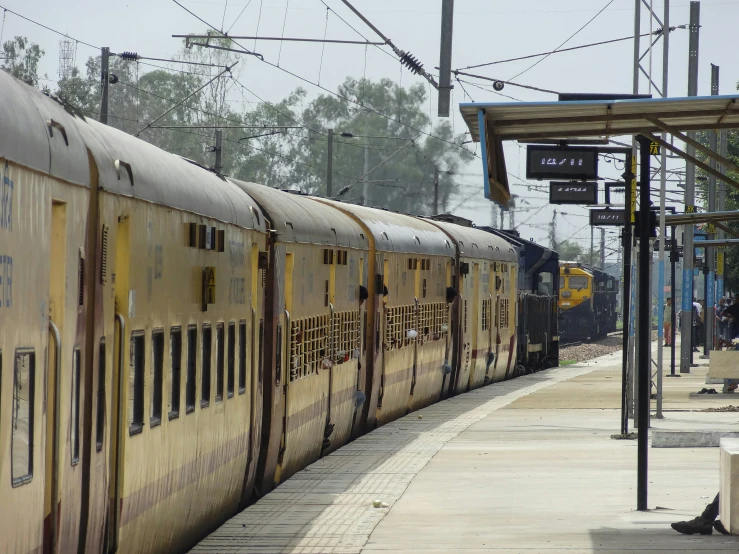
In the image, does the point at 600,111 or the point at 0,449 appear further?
the point at 600,111

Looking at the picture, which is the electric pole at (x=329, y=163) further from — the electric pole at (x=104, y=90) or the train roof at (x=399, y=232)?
the train roof at (x=399, y=232)

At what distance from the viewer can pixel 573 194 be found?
74.0ft

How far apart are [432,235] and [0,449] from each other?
1669 centimetres

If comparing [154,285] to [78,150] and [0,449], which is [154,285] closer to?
[78,150]

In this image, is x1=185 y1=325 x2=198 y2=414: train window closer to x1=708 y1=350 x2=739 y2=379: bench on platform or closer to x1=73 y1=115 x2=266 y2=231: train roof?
x1=73 y1=115 x2=266 y2=231: train roof

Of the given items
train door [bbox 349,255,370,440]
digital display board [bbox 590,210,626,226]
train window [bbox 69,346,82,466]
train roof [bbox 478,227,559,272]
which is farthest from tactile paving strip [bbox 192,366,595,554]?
train roof [bbox 478,227,559,272]

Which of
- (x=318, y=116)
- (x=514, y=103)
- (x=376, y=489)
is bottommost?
(x=376, y=489)

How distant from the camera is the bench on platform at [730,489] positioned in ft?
31.0

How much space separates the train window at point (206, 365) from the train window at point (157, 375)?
1121mm

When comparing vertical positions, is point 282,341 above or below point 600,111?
below

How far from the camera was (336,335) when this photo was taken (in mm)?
14734

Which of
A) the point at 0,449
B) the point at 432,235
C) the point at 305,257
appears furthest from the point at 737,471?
the point at 432,235

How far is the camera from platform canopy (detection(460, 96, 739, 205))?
957 centimetres

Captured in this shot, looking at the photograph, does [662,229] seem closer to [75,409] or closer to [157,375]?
[157,375]
